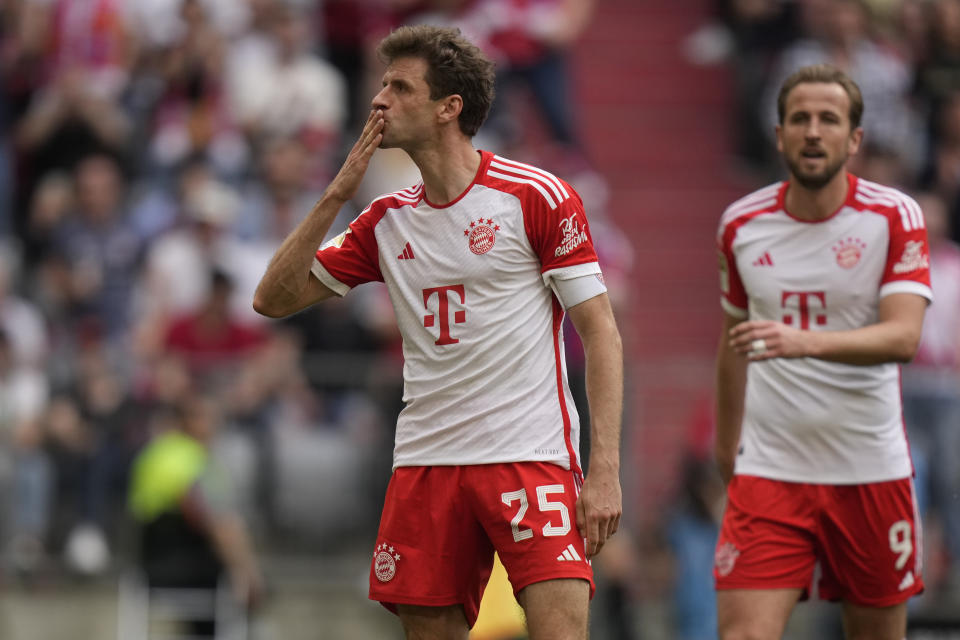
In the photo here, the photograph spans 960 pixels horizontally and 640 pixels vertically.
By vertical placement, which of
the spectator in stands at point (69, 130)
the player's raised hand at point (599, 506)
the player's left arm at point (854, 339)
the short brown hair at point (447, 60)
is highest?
the spectator in stands at point (69, 130)

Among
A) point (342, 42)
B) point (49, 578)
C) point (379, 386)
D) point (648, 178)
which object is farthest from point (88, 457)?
point (648, 178)

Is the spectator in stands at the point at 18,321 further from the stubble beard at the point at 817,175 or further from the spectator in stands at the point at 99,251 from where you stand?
the stubble beard at the point at 817,175

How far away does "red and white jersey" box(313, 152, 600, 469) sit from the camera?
636 cm

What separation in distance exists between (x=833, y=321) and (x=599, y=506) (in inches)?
67.8

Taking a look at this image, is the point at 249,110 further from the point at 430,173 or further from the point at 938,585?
the point at 430,173

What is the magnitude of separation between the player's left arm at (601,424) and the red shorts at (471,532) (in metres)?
0.12

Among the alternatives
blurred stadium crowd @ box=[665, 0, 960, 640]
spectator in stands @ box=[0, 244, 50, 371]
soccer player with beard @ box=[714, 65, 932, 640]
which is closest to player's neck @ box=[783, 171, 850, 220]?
soccer player with beard @ box=[714, 65, 932, 640]

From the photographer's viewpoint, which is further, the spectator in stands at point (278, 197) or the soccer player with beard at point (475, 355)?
the spectator in stands at point (278, 197)

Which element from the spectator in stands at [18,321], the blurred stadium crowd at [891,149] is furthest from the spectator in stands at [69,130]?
the blurred stadium crowd at [891,149]

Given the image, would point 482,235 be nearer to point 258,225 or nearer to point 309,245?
point 309,245

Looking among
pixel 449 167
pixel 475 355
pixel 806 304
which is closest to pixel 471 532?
pixel 475 355

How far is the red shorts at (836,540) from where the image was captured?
7238mm

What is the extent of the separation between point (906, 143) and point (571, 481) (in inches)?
389

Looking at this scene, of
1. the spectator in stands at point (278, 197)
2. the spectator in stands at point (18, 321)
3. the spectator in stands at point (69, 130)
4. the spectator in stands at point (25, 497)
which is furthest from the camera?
the spectator in stands at point (69, 130)
